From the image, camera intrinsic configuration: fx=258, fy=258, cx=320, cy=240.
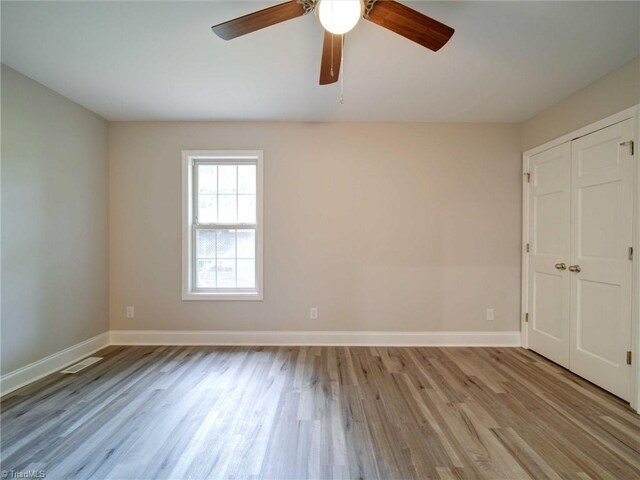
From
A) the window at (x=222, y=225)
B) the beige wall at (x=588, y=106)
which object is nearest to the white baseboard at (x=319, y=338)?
the window at (x=222, y=225)

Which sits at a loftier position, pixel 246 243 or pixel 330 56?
pixel 330 56

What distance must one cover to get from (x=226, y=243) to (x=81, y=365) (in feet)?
5.68

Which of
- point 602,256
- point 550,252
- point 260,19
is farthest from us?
point 550,252

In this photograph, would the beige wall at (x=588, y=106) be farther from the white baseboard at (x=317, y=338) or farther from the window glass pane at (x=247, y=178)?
the window glass pane at (x=247, y=178)

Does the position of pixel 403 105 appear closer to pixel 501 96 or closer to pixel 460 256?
pixel 501 96

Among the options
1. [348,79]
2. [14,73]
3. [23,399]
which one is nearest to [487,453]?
[348,79]

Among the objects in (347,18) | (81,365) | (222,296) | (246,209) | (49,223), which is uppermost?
(347,18)

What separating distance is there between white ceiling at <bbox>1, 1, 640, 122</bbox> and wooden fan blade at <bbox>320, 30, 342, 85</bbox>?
9.7 inches

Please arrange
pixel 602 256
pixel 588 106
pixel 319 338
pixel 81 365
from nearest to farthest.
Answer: pixel 602 256 → pixel 588 106 → pixel 81 365 → pixel 319 338

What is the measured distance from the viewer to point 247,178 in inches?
119

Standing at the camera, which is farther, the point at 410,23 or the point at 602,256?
the point at 602,256

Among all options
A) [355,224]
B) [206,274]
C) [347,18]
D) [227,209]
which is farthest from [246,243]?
[347,18]

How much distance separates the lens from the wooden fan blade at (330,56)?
1.39 metres

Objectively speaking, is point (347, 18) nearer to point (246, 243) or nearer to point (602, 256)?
point (246, 243)
